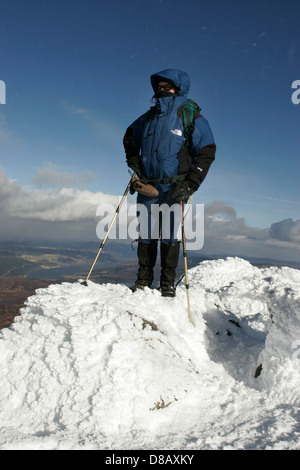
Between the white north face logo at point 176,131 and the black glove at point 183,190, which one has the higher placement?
the white north face logo at point 176,131

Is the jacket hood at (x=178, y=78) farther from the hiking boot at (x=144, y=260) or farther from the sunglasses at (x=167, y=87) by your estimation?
the hiking boot at (x=144, y=260)

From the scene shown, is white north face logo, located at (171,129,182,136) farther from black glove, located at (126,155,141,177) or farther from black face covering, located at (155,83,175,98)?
black glove, located at (126,155,141,177)

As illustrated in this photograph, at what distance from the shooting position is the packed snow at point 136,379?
8.86 feet

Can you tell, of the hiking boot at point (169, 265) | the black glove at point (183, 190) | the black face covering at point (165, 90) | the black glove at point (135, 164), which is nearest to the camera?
the black glove at point (183, 190)

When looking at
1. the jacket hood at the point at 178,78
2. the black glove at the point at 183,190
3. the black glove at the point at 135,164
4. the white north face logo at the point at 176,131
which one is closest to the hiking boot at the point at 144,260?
the black glove at the point at 183,190

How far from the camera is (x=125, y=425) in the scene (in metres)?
2.81

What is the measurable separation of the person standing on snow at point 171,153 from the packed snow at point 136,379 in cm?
134

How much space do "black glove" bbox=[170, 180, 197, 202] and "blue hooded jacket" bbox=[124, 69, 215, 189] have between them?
142 mm

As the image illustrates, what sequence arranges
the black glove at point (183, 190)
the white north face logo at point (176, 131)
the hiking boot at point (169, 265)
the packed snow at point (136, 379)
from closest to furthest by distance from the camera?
the packed snow at point (136, 379)
the black glove at point (183, 190)
the white north face logo at point (176, 131)
the hiking boot at point (169, 265)

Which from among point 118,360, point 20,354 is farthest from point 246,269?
point 20,354

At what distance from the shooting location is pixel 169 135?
507cm

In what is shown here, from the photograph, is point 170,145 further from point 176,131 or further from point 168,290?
point 168,290

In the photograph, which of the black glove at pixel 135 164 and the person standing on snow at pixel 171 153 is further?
the black glove at pixel 135 164

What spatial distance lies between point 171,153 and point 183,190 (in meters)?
0.79
